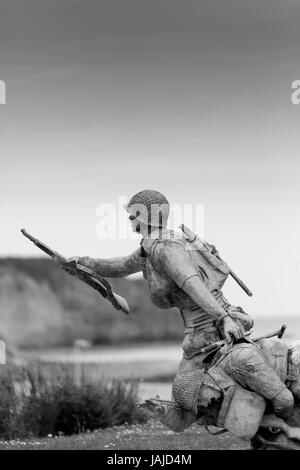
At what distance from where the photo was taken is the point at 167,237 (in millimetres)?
5340

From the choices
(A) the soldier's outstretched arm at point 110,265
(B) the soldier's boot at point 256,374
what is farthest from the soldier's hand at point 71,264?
(B) the soldier's boot at point 256,374

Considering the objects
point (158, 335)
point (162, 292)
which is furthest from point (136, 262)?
point (158, 335)

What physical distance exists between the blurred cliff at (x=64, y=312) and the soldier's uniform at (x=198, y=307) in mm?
16017

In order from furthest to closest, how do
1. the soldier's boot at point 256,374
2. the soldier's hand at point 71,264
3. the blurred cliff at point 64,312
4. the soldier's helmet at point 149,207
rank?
the blurred cliff at point 64,312 < the soldier's hand at point 71,264 < the soldier's helmet at point 149,207 < the soldier's boot at point 256,374

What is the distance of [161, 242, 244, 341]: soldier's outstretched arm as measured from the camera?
5.15 meters

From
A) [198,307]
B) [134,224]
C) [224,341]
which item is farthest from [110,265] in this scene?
[224,341]

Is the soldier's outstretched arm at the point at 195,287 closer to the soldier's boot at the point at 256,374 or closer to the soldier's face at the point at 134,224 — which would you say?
the soldier's boot at the point at 256,374

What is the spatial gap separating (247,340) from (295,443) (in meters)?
0.60

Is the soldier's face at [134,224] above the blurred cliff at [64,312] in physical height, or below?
above

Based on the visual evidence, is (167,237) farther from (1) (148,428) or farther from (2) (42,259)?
(2) (42,259)

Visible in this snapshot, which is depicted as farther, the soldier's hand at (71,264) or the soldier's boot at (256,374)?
the soldier's hand at (71,264)

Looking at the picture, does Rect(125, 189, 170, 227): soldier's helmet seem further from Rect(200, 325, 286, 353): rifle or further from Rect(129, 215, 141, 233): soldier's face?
Rect(200, 325, 286, 353): rifle

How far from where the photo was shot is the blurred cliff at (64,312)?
2194 cm

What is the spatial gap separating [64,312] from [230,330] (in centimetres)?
1803
